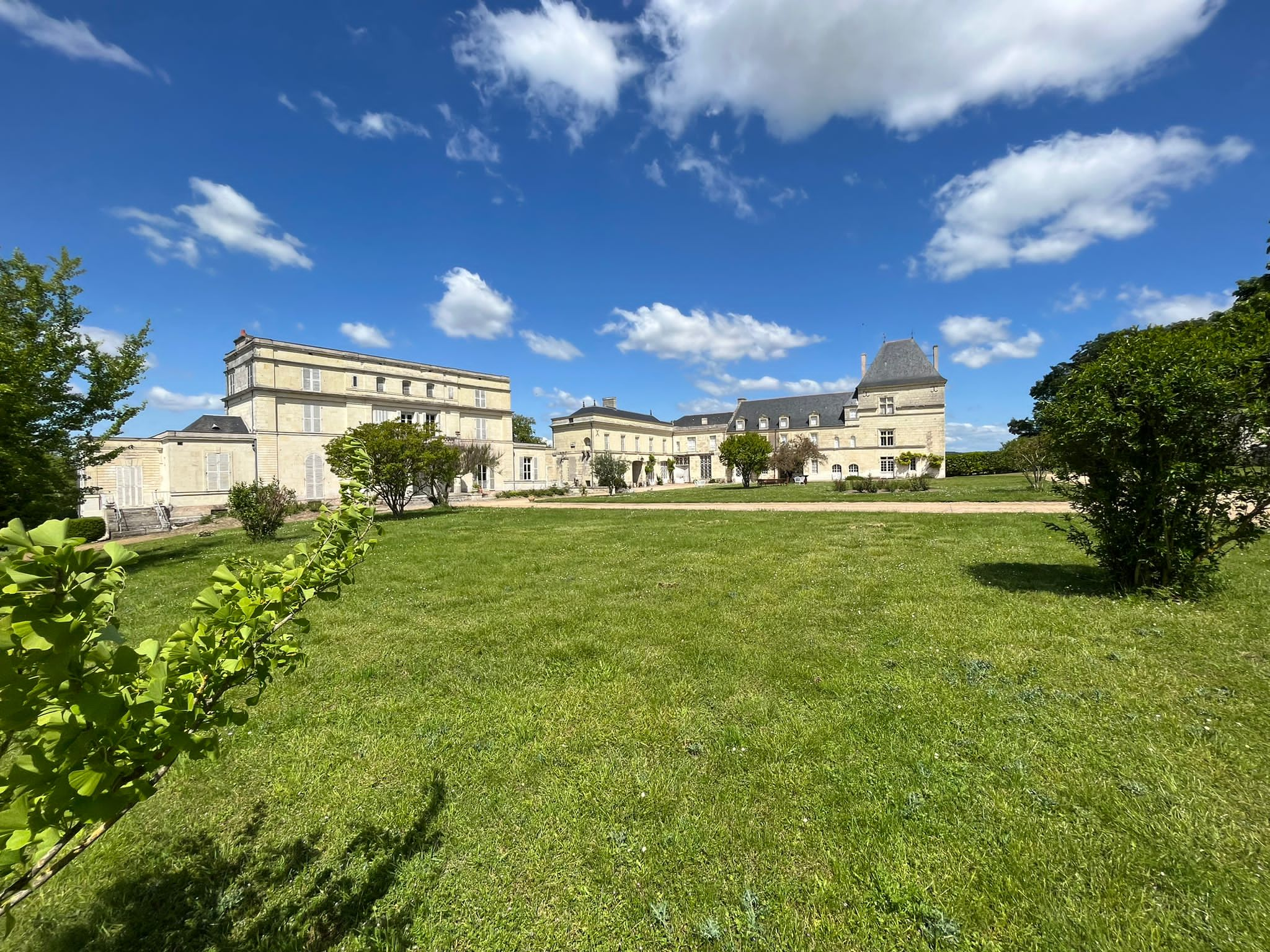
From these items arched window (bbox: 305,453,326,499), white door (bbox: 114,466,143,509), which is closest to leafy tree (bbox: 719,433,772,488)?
arched window (bbox: 305,453,326,499)

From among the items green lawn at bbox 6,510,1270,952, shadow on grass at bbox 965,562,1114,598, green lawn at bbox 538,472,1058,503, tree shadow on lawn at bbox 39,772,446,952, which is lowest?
tree shadow on lawn at bbox 39,772,446,952

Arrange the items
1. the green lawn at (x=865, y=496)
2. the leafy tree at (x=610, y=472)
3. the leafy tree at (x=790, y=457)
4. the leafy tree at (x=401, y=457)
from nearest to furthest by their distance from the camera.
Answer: the leafy tree at (x=401, y=457), the green lawn at (x=865, y=496), the leafy tree at (x=610, y=472), the leafy tree at (x=790, y=457)

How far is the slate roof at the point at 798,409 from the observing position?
46719mm

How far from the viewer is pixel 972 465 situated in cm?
4244

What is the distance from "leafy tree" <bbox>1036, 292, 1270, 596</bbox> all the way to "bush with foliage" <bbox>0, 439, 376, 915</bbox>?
6.75 m

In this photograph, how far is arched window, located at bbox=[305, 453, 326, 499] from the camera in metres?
28.8

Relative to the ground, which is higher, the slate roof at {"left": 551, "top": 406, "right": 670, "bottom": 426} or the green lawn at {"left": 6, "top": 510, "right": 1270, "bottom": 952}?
the slate roof at {"left": 551, "top": 406, "right": 670, "bottom": 426}

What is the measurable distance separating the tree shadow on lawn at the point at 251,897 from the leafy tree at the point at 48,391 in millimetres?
8038

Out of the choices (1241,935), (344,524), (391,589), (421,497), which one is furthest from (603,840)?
(421,497)

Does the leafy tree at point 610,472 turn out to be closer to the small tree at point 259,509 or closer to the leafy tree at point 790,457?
the leafy tree at point 790,457

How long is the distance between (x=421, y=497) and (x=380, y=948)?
31.8 m

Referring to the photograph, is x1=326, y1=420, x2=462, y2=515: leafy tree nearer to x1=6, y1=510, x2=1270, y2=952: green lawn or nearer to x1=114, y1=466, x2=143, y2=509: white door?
x1=6, y1=510, x2=1270, y2=952: green lawn

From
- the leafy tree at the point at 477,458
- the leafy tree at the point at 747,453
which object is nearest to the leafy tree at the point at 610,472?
the leafy tree at the point at 477,458

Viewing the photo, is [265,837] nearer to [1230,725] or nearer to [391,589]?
[391,589]
